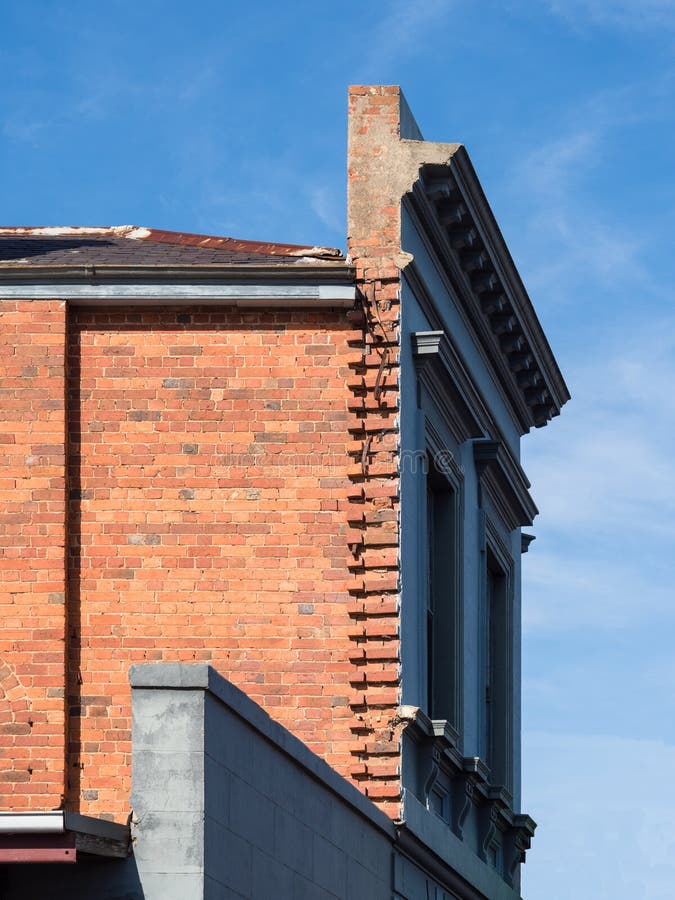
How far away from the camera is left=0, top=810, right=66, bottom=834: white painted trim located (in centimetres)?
988

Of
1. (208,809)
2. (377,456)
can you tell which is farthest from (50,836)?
(377,456)

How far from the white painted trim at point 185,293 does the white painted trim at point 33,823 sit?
26.4 feet

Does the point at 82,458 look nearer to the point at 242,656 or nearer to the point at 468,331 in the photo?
the point at 242,656

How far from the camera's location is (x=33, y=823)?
32.6 ft

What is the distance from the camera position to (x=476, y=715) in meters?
22.0

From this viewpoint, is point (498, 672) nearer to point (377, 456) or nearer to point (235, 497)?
point (377, 456)

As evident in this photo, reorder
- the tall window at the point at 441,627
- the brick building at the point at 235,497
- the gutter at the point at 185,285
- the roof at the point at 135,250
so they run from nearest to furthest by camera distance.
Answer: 1. the brick building at the point at 235,497
2. the gutter at the point at 185,285
3. the roof at the point at 135,250
4. the tall window at the point at 441,627

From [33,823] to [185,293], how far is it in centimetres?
827

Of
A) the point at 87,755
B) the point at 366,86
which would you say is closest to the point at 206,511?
the point at 87,755

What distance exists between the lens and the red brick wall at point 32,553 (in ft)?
53.4

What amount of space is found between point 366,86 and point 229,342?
9.78 feet

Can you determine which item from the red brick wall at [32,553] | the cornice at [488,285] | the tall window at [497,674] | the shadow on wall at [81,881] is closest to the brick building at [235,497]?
the red brick wall at [32,553]

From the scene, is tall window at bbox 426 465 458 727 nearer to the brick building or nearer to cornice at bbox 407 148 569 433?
the brick building

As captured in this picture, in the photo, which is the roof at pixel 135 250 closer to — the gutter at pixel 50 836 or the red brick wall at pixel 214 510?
the red brick wall at pixel 214 510
